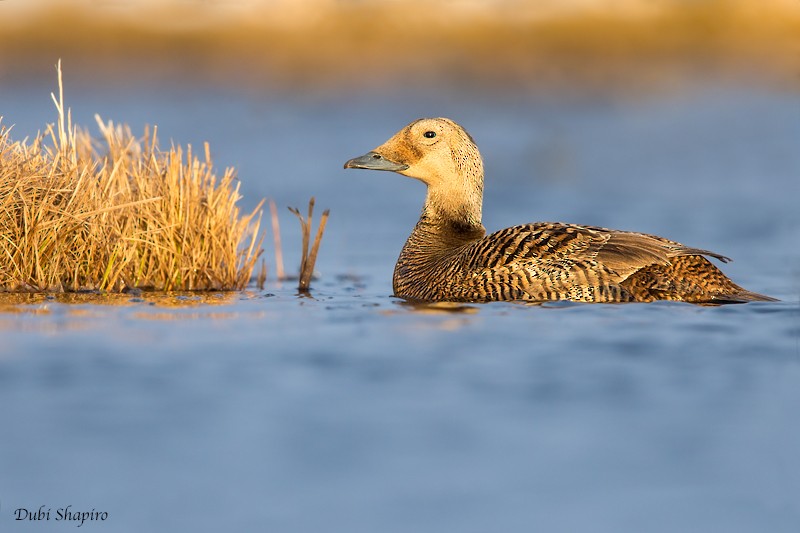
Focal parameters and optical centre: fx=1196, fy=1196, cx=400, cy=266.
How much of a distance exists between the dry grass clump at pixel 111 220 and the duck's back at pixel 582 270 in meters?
1.48

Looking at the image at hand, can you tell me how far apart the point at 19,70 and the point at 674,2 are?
12.9 m

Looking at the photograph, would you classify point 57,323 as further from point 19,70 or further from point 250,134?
point 19,70

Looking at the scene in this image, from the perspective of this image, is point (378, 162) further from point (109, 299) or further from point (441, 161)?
point (109, 299)

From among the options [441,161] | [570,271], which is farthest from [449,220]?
[570,271]

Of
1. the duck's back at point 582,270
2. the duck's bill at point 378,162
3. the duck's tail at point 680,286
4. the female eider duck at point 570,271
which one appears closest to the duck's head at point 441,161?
the duck's bill at point 378,162

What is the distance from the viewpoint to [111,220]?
22.9 ft

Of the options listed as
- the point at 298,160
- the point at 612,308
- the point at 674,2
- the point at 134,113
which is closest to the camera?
the point at 612,308

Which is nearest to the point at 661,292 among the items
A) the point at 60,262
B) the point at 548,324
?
the point at 548,324

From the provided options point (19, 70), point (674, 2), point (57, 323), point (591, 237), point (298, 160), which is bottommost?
point (57, 323)

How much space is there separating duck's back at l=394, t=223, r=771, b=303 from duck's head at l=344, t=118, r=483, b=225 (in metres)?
0.82

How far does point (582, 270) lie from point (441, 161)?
1.52m

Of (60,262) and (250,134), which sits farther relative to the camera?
(250,134)

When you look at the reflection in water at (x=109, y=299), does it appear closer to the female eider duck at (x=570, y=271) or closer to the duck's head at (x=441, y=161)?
the female eider duck at (x=570, y=271)

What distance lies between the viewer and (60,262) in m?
6.88
